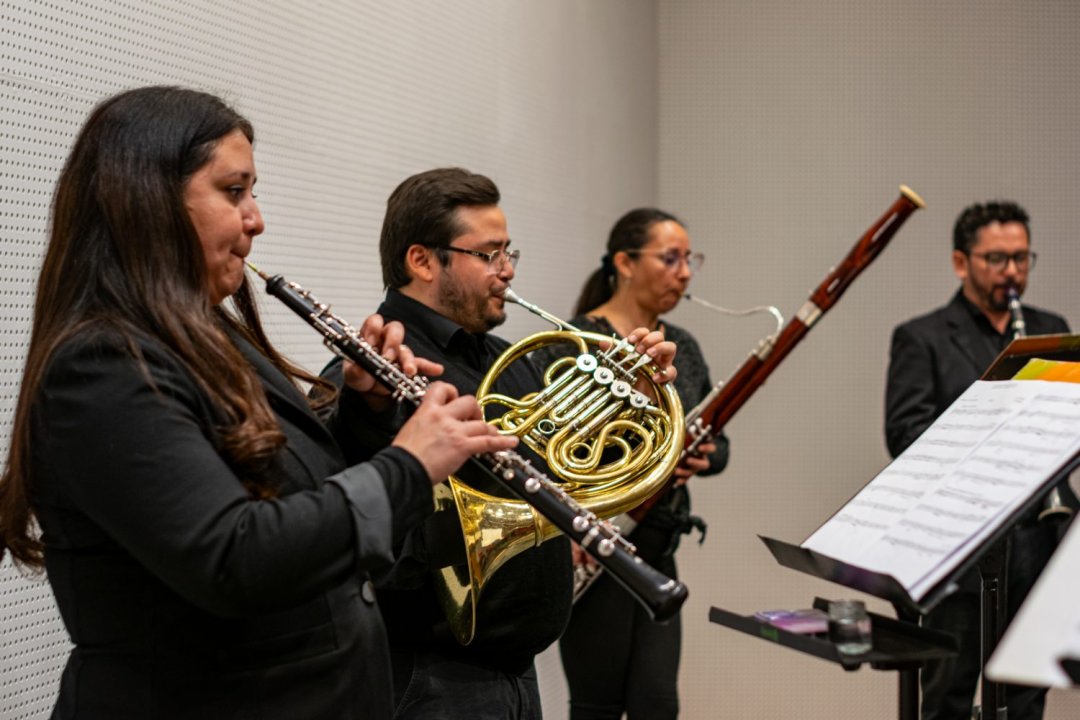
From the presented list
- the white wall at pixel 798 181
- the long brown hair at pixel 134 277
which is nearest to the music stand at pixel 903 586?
the long brown hair at pixel 134 277

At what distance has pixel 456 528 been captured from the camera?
69.1 inches

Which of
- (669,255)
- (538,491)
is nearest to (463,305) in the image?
(538,491)

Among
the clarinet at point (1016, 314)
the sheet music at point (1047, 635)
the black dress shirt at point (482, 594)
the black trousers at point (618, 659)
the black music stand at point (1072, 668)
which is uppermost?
the sheet music at point (1047, 635)

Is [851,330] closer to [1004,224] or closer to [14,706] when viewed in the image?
[1004,224]

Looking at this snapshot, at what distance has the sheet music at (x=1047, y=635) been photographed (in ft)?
2.82

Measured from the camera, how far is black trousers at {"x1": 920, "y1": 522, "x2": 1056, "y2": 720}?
3.15 meters

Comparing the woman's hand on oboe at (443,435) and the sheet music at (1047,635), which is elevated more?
the sheet music at (1047,635)

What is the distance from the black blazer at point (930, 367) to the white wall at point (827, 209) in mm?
1383

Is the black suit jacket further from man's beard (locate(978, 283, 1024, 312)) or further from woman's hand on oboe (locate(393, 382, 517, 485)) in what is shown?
woman's hand on oboe (locate(393, 382, 517, 485))

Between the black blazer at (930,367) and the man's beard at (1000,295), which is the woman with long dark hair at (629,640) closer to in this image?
the black blazer at (930,367)

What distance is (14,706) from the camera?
171 centimetres

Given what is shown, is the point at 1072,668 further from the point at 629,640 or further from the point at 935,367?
the point at 935,367

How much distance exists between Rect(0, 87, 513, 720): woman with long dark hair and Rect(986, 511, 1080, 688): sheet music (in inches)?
25.1

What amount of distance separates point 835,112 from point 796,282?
0.69m
